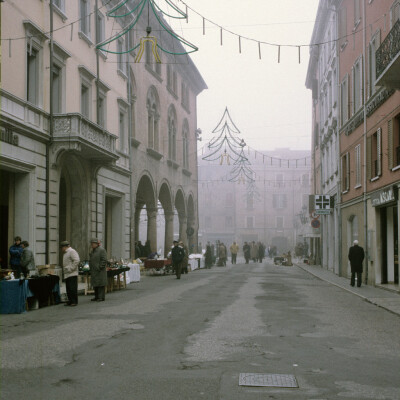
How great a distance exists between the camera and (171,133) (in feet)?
152

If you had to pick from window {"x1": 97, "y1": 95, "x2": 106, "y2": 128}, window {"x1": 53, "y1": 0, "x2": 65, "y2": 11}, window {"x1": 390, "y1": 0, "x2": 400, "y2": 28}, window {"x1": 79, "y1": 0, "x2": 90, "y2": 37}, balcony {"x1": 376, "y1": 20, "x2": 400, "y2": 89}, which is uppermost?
window {"x1": 79, "y1": 0, "x2": 90, "y2": 37}

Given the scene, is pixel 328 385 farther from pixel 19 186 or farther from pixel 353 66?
pixel 353 66

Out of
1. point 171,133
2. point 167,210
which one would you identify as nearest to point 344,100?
point 171,133

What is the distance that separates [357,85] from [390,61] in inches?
361

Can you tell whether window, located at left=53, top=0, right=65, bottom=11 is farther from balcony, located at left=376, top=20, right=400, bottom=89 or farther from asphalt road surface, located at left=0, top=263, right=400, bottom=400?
asphalt road surface, located at left=0, top=263, right=400, bottom=400

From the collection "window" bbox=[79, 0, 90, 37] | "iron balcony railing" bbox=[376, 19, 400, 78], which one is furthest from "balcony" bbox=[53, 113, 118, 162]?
"iron balcony railing" bbox=[376, 19, 400, 78]

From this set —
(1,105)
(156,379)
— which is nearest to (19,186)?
(1,105)

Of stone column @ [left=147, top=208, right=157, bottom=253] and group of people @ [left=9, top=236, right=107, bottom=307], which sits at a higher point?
stone column @ [left=147, top=208, right=157, bottom=253]

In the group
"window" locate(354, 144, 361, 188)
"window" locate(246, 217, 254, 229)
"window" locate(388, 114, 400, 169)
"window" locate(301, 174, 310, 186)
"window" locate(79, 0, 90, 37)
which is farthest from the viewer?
"window" locate(246, 217, 254, 229)

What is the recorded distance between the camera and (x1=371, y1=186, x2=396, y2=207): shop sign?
67.9 feet

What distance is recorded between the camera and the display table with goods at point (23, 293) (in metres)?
14.6

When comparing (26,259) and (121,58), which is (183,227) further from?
(26,259)

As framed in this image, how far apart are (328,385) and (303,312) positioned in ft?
24.5

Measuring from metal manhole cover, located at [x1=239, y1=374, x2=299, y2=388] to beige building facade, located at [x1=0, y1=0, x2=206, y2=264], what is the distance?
46.7ft
